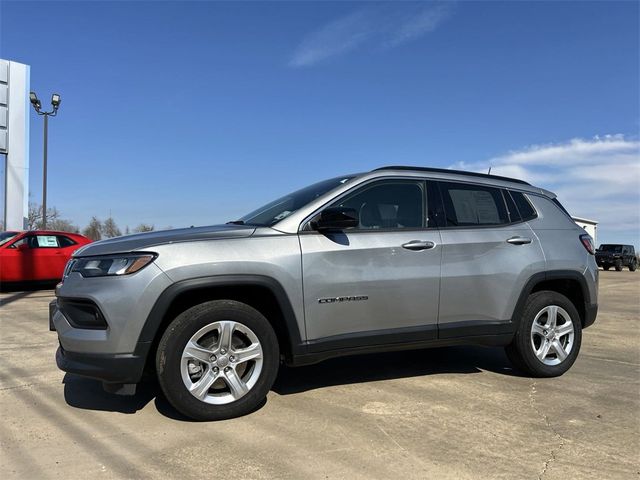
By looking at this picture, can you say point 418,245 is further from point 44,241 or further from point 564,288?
point 44,241

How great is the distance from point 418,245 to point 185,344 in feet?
6.69

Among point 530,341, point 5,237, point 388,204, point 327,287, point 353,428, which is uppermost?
point 388,204

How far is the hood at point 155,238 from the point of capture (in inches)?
140

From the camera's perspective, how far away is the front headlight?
346 cm

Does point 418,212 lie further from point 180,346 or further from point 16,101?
point 16,101

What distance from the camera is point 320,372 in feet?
16.4

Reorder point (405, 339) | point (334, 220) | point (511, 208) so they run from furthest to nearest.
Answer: point (511, 208), point (405, 339), point (334, 220)

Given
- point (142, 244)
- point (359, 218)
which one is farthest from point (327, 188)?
point (142, 244)

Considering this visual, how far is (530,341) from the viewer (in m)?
4.77

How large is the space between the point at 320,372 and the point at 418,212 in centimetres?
185

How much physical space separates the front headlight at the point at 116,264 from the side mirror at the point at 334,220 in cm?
124

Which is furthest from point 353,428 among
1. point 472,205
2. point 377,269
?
point 472,205

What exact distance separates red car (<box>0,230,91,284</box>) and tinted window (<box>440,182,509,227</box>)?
10532 mm

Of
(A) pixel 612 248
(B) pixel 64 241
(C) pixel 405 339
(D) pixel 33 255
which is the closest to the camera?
(C) pixel 405 339
